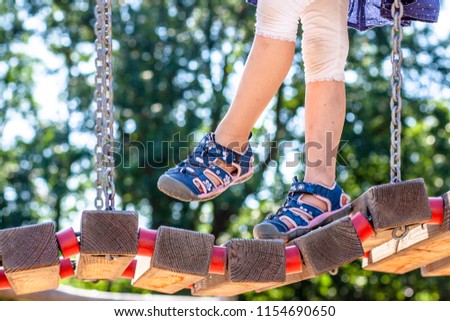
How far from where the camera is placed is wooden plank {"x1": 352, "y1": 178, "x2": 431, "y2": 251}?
2.54 metres

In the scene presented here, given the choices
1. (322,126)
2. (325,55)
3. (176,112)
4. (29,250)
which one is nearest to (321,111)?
(322,126)

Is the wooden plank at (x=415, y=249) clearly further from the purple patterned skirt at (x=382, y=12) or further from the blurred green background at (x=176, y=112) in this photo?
the blurred green background at (x=176, y=112)

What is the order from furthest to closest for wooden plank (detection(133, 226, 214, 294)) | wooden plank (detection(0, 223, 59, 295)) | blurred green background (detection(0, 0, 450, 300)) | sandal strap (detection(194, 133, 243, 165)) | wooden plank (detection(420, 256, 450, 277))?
blurred green background (detection(0, 0, 450, 300)), wooden plank (detection(420, 256, 450, 277)), sandal strap (detection(194, 133, 243, 165)), wooden plank (detection(133, 226, 214, 294)), wooden plank (detection(0, 223, 59, 295))

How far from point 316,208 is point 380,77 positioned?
779 centimetres

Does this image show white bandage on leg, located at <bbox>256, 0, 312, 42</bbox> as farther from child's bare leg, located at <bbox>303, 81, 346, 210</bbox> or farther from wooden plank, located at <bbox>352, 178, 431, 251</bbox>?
wooden plank, located at <bbox>352, 178, 431, 251</bbox>

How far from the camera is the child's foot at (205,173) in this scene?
2.67m

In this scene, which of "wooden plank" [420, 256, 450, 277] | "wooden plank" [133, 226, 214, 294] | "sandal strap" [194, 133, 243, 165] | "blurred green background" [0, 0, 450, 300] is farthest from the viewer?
"blurred green background" [0, 0, 450, 300]

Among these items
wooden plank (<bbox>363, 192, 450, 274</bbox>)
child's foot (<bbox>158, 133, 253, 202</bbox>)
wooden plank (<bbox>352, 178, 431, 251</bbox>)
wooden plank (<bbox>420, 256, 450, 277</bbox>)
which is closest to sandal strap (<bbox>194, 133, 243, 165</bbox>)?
child's foot (<bbox>158, 133, 253, 202</bbox>)

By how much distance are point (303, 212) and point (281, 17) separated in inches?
21.8

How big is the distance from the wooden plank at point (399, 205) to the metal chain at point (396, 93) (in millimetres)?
47

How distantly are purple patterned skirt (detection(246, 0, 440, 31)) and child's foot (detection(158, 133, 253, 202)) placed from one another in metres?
0.46

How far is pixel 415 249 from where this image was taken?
9.73ft
